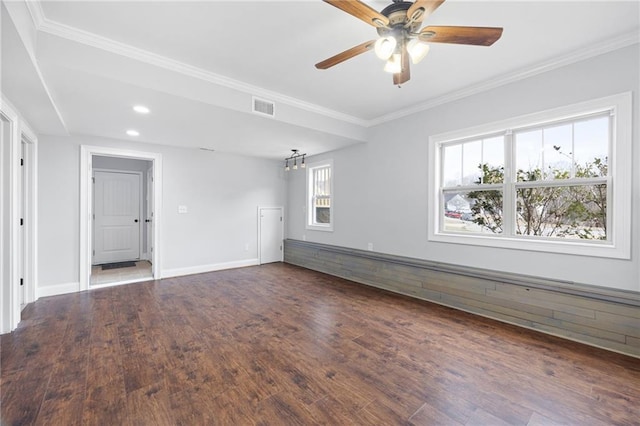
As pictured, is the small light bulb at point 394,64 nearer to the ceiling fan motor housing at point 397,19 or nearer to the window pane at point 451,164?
the ceiling fan motor housing at point 397,19

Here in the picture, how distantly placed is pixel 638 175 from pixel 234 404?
12.3ft

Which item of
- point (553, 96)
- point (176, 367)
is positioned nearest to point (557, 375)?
point (553, 96)

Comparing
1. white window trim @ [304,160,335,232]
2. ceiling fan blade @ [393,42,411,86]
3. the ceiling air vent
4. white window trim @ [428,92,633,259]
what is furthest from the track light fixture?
white window trim @ [428,92,633,259]

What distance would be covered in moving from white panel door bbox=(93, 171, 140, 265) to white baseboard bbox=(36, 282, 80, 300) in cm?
223

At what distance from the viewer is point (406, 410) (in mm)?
1730

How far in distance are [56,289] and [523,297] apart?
245 inches

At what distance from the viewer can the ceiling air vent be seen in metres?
3.32

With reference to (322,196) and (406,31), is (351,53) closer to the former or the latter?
(406,31)

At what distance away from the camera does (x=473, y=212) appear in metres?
3.58

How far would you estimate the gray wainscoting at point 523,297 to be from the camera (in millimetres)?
2430

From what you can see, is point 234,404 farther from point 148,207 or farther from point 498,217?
point 148,207

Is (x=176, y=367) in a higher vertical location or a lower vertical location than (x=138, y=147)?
lower

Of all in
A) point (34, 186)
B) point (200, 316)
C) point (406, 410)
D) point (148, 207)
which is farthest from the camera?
point (148, 207)

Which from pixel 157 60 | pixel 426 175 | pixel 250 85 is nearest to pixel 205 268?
pixel 250 85
